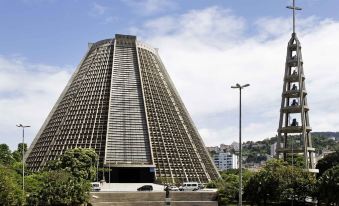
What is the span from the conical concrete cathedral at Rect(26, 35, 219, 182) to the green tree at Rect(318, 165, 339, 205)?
3636 centimetres

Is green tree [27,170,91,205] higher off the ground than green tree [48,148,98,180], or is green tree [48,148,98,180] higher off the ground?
green tree [48,148,98,180]

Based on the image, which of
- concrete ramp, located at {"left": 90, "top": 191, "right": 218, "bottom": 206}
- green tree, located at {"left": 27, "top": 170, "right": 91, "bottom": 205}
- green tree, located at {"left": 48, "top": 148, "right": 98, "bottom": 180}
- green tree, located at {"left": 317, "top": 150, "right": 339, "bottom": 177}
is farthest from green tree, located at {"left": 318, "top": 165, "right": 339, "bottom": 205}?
green tree, located at {"left": 317, "top": 150, "right": 339, "bottom": 177}

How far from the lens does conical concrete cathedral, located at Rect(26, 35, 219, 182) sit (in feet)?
275

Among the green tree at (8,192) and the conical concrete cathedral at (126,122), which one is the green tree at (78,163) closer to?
the conical concrete cathedral at (126,122)

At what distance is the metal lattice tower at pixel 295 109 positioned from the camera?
76.2m

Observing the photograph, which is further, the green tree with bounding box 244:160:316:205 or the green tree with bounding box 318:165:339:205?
the green tree with bounding box 244:160:316:205

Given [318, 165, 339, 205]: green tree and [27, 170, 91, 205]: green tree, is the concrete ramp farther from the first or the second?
[318, 165, 339, 205]: green tree

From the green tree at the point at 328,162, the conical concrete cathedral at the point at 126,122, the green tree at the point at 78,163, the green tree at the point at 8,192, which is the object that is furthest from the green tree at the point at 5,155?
the green tree at the point at 328,162

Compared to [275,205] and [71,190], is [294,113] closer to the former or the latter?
[275,205]

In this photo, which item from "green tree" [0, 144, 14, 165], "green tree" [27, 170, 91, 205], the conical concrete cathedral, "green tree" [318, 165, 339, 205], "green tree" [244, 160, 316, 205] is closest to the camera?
"green tree" [318, 165, 339, 205]

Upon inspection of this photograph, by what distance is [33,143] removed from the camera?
9475 cm

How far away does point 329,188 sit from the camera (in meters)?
45.5

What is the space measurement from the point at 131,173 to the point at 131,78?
64.7 feet

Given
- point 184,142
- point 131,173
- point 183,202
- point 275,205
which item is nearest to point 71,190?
point 183,202
